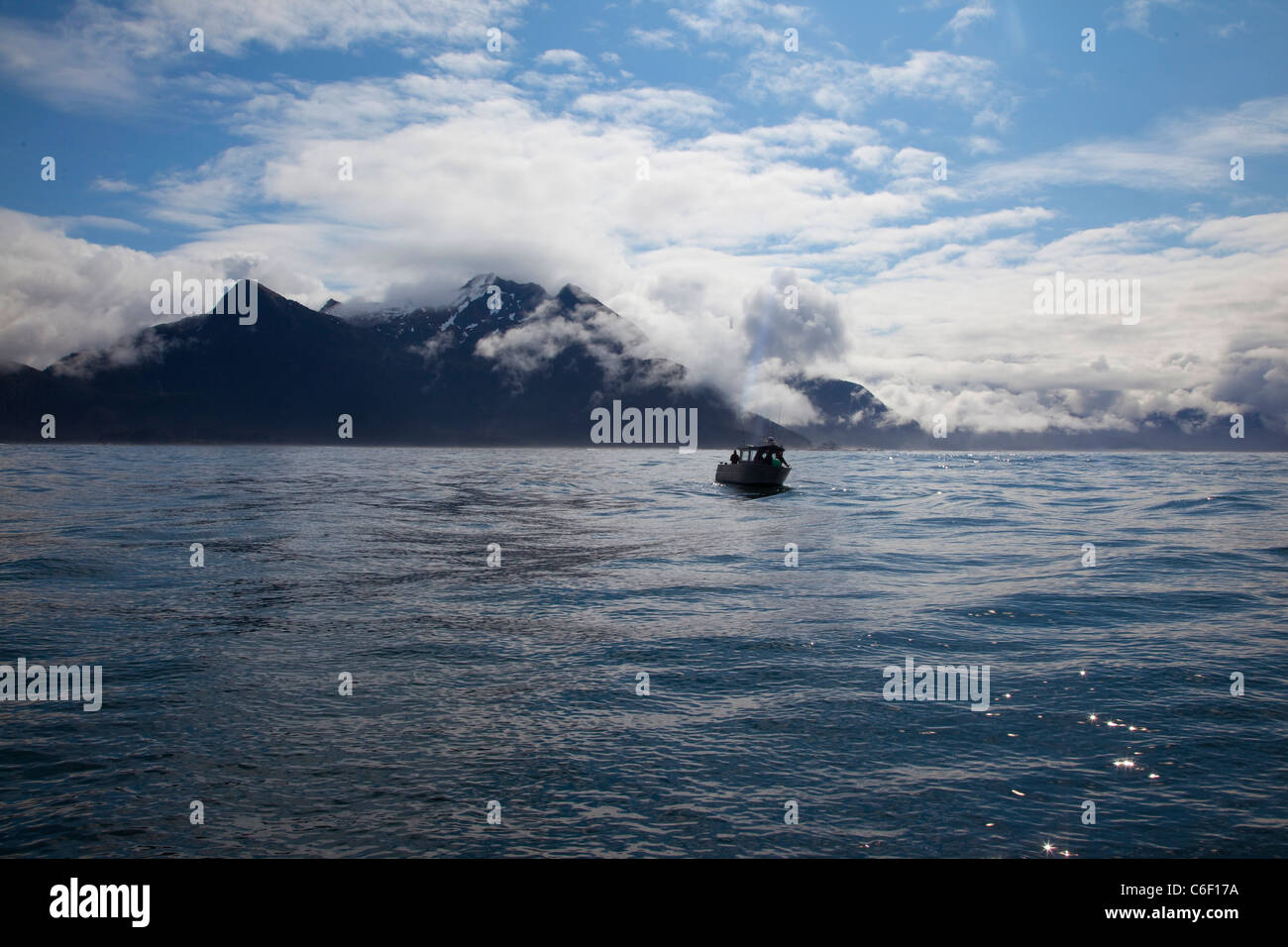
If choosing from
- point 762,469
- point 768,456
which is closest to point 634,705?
point 762,469

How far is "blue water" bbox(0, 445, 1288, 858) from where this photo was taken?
8.01m

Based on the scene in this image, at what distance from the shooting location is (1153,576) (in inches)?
965

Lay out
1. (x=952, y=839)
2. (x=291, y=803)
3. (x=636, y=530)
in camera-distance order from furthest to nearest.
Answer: (x=636, y=530) < (x=291, y=803) < (x=952, y=839)

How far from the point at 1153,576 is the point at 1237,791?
1856 cm

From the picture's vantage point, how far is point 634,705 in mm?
11891

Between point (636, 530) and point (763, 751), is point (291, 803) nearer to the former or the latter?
point (763, 751)

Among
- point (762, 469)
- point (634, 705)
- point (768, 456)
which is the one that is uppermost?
point (768, 456)

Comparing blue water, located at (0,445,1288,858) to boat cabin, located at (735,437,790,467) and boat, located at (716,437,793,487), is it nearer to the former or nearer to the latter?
boat, located at (716,437,793,487)

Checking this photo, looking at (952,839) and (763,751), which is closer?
(952,839)

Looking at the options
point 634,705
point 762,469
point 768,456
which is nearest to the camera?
point 634,705

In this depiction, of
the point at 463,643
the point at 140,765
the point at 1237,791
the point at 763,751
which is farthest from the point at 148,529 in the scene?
the point at 1237,791

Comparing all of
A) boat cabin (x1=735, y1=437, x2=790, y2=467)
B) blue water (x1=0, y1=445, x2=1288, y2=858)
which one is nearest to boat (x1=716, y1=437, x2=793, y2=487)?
boat cabin (x1=735, y1=437, x2=790, y2=467)

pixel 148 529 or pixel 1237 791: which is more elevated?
pixel 148 529

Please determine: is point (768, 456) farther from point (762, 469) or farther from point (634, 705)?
point (634, 705)
